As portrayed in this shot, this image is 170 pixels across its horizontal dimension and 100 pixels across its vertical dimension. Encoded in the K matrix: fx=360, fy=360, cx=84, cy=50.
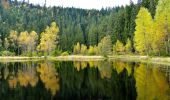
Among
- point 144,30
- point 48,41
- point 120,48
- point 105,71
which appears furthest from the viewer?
point 48,41

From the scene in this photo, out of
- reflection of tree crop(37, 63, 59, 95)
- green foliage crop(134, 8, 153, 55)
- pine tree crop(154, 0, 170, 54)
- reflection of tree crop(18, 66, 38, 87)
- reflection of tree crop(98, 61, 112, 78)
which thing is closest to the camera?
reflection of tree crop(37, 63, 59, 95)

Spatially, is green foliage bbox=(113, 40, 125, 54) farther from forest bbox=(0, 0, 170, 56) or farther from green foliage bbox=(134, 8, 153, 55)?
green foliage bbox=(134, 8, 153, 55)

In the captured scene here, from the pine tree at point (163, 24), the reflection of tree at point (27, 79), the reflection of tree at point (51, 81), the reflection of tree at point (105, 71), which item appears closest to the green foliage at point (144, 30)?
the pine tree at point (163, 24)

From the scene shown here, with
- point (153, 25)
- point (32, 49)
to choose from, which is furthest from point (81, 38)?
point (153, 25)

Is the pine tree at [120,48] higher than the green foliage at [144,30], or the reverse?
the green foliage at [144,30]

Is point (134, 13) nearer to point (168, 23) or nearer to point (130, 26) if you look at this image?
point (130, 26)

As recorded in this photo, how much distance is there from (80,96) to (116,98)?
325 cm

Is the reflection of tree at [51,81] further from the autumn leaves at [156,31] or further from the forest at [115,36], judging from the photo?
the autumn leaves at [156,31]

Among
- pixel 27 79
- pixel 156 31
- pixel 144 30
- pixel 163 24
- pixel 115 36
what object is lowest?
pixel 27 79

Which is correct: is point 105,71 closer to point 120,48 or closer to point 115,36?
point 120,48

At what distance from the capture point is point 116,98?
2442 centimetres

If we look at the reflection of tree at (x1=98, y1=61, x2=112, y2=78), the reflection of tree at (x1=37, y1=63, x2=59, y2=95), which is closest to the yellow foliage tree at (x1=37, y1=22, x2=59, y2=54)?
the reflection of tree at (x1=98, y1=61, x2=112, y2=78)

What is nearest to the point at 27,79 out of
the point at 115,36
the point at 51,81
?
the point at 51,81

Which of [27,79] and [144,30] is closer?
[27,79]
